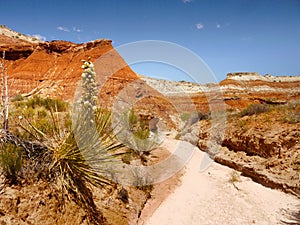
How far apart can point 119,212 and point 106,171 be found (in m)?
0.73

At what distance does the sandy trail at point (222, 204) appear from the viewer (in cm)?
425

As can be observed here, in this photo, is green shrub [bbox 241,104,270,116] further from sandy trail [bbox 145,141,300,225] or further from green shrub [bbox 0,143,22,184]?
green shrub [bbox 0,143,22,184]

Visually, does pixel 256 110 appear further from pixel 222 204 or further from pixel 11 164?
pixel 11 164

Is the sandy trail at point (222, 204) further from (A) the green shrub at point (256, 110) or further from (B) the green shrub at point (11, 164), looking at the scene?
(A) the green shrub at point (256, 110)

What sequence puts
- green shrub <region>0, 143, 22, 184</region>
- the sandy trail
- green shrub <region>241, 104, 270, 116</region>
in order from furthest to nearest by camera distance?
1. green shrub <region>241, 104, 270, 116</region>
2. the sandy trail
3. green shrub <region>0, 143, 22, 184</region>

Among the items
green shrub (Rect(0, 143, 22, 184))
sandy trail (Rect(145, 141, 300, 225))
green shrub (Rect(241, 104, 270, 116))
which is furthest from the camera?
green shrub (Rect(241, 104, 270, 116))

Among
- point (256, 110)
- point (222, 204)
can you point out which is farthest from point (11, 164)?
point (256, 110)

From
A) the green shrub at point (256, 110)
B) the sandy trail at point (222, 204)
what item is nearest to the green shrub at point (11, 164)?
the sandy trail at point (222, 204)

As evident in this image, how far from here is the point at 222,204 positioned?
487cm

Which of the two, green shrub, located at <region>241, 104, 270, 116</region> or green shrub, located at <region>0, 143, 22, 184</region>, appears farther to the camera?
green shrub, located at <region>241, 104, 270, 116</region>

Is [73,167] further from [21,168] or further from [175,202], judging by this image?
[175,202]

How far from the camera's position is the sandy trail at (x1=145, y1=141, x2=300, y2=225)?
13.9ft

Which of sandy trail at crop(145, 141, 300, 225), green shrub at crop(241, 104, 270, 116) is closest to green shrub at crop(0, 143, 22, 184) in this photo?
sandy trail at crop(145, 141, 300, 225)

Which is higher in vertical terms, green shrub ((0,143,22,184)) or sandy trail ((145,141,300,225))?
green shrub ((0,143,22,184))
